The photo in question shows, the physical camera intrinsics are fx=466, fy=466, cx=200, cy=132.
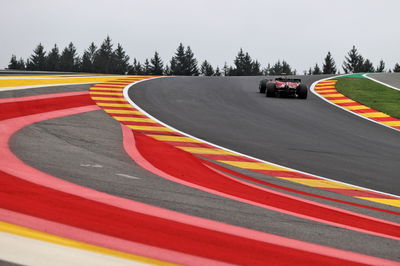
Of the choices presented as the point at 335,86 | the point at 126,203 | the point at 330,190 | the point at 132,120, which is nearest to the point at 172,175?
the point at 126,203

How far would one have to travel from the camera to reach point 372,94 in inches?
682

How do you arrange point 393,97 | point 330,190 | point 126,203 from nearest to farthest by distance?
point 126,203 < point 330,190 < point 393,97

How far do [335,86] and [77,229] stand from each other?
1793 cm

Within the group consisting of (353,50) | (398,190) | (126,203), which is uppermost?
(353,50)

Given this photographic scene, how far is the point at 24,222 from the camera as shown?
3.05 m

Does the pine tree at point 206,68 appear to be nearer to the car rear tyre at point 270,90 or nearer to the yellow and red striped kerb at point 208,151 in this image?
the car rear tyre at point 270,90

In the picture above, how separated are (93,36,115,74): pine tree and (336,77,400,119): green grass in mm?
86768

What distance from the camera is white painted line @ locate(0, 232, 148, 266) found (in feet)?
8.09

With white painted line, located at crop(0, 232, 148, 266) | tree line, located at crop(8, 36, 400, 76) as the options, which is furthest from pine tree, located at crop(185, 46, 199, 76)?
white painted line, located at crop(0, 232, 148, 266)

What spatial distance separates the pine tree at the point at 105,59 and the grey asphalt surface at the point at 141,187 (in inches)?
3866

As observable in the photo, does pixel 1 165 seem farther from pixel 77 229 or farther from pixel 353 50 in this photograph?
pixel 353 50

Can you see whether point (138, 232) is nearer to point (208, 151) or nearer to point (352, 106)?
point (208, 151)

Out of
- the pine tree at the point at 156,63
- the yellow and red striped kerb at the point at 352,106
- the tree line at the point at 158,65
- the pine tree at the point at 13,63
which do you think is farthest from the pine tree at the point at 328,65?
the yellow and red striped kerb at the point at 352,106

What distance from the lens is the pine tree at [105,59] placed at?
104 m
